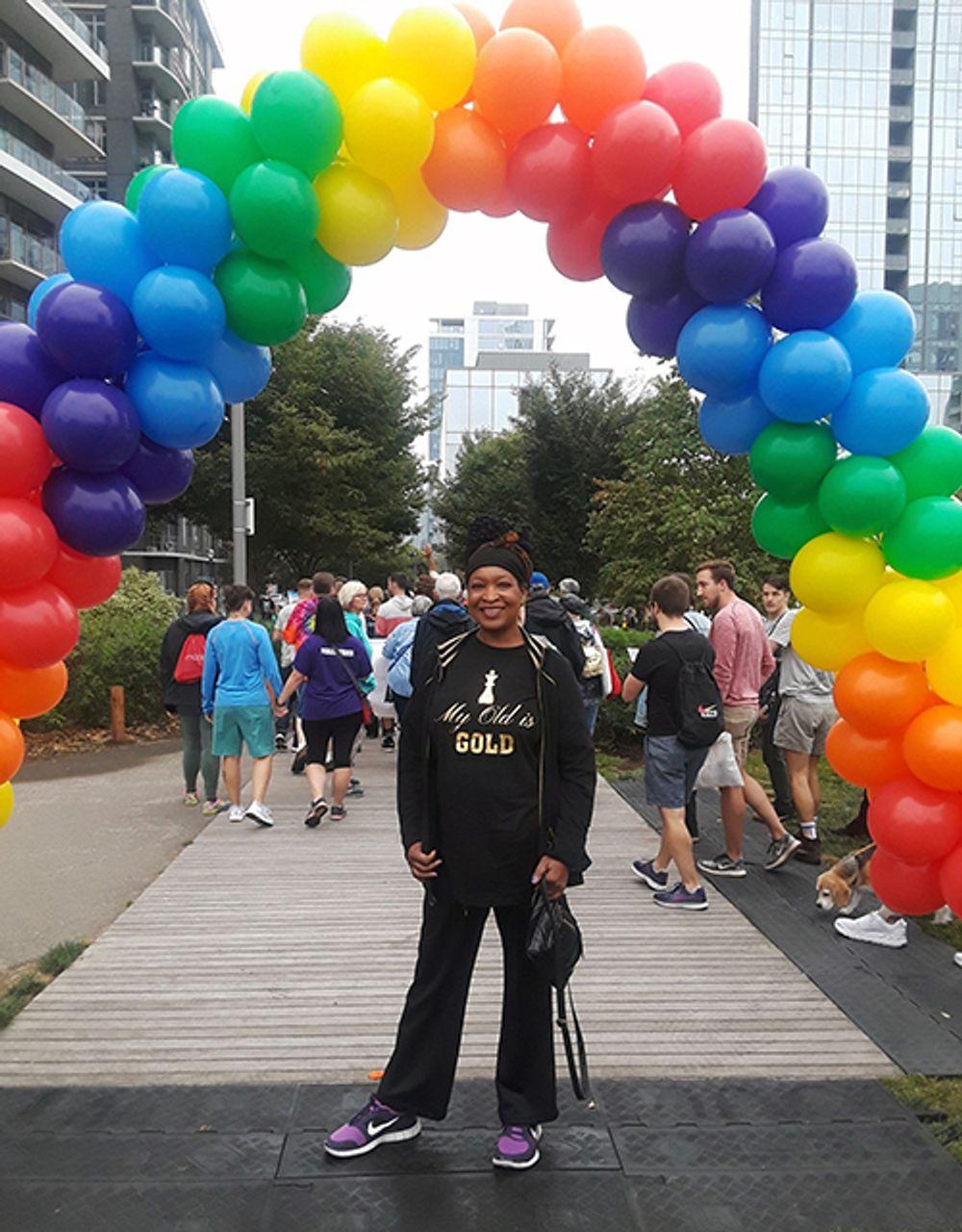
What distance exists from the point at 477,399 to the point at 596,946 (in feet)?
302

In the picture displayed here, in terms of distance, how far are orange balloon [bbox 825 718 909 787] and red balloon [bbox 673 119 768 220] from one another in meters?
1.89

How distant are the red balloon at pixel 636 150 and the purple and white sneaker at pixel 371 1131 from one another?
3213mm

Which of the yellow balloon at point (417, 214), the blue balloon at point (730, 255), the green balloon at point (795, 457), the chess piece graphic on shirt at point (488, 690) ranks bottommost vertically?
the chess piece graphic on shirt at point (488, 690)

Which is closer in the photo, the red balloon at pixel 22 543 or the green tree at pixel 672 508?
the red balloon at pixel 22 543

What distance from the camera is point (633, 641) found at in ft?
39.5

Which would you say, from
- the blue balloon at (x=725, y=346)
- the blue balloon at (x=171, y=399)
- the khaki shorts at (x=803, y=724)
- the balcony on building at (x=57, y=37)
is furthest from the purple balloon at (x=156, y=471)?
the balcony on building at (x=57, y=37)

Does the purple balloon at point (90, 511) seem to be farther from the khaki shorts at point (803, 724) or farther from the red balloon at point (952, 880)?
the khaki shorts at point (803, 724)

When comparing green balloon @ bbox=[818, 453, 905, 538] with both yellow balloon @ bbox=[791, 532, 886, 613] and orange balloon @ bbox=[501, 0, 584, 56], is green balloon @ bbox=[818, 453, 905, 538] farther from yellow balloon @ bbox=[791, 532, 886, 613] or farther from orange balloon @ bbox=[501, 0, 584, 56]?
orange balloon @ bbox=[501, 0, 584, 56]

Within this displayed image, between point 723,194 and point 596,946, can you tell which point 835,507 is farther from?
point 596,946

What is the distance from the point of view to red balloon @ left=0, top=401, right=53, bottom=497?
3080 mm

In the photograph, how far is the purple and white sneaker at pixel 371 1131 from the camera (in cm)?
306

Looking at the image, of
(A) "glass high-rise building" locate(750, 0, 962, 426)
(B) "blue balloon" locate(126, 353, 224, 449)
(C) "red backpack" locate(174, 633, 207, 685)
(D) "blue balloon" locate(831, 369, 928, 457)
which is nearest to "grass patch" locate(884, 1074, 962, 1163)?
(D) "blue balloon" locate(831, 369, 928, 457)

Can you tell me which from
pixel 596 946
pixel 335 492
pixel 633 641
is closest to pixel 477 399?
pixel 335 492

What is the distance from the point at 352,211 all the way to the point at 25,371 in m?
1.26
